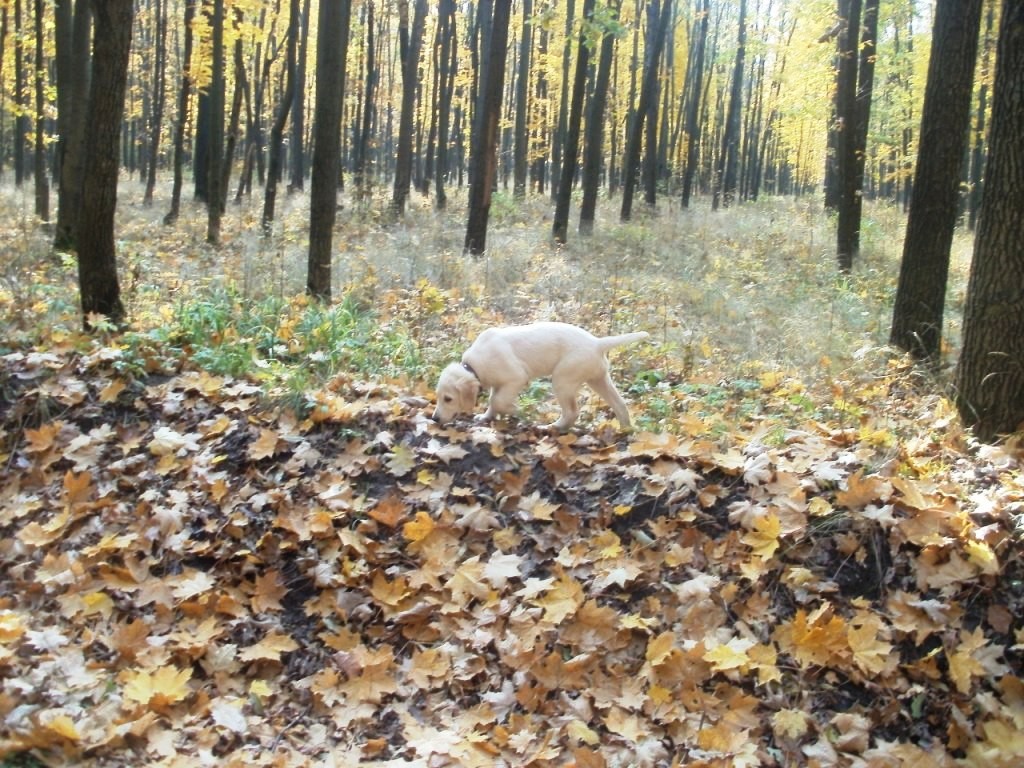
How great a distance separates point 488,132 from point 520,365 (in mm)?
9321

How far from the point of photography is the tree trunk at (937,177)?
7.49m

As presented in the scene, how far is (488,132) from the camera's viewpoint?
1362 cm

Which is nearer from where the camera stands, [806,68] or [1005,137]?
[1005,137]

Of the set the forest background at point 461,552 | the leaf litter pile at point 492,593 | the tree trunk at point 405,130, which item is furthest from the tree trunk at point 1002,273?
the tree trunk at point 405,130

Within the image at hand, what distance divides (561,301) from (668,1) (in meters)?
13.3

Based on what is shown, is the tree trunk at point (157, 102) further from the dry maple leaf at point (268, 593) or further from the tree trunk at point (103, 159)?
the dry maple leaf at point (268, 593)

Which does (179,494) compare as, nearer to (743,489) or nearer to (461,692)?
(461,692)

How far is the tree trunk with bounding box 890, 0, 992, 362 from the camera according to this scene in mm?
7492

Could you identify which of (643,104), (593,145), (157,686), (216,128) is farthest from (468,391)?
(643,104)

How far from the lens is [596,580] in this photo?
4.23 meters

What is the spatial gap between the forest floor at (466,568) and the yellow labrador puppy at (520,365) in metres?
0.28

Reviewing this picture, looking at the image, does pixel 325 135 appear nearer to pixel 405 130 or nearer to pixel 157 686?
pixel 157 686

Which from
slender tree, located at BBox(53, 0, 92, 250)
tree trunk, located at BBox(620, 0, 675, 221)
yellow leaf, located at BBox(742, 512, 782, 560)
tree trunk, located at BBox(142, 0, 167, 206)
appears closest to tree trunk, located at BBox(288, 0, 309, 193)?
tree trunk, located at BBox(142, 0, 167, 206)

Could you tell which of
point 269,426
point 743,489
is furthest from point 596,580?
point 269,426
